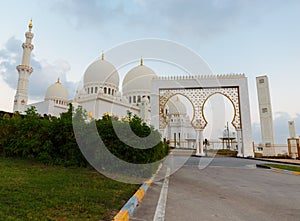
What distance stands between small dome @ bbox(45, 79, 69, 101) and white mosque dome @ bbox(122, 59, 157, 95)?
11.6 m

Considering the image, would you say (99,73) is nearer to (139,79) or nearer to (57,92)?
(139,79)

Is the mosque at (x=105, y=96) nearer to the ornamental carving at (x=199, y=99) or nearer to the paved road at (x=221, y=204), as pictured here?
the ornamental carving at (x=199, y=99)

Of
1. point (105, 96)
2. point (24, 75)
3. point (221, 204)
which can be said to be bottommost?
point (221, 204)

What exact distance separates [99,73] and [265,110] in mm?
25503

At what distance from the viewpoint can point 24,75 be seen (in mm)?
30453

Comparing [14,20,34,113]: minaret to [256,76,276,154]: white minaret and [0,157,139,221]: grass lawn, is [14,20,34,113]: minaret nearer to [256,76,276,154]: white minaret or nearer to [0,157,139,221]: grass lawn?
[0,157,139,221]: grass lawn

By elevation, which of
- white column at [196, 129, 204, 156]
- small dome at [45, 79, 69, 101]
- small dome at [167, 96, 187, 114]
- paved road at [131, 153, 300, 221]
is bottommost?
paved road at [131, 153, 300, 221]

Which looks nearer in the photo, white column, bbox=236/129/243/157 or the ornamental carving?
white column, bbox=236/129/243/157

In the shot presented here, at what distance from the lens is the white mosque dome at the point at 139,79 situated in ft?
129

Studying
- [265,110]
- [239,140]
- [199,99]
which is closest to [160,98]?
[199,99]

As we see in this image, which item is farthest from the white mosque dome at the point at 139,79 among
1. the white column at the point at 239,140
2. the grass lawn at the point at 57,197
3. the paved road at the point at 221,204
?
the grass lawn at the point at 57,197

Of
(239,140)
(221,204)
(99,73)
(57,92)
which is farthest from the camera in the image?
(57,92)

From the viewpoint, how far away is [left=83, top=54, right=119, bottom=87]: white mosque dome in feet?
116

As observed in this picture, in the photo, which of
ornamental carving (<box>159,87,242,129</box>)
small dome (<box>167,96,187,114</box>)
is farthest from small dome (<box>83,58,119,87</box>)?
ornamental carving (<box>159,87,242,129</box>)
